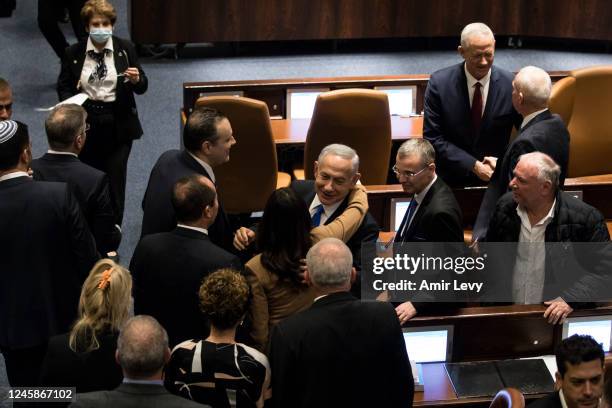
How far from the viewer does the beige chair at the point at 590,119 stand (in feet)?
18.3

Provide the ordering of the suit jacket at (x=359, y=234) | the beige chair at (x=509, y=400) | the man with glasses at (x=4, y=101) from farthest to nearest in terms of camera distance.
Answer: the man with glasses at (x=4, y=101) → the suit jacket at (x=359, y=234) → the beige chair at (x=509, y=400)

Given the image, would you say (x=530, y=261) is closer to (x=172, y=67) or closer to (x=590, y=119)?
(x=590, y=119)

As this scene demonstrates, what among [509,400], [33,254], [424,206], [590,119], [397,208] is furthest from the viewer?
[590,119]

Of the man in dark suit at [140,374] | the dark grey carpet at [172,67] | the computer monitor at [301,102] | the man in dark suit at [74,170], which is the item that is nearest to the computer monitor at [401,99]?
the computer monitor at [301,102]

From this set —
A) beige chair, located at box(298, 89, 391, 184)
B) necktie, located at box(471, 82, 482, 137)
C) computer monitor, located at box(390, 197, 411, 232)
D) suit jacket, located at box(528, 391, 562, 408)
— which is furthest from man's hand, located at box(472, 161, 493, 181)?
suit jacket, located at box(528, 391, 562, 408)

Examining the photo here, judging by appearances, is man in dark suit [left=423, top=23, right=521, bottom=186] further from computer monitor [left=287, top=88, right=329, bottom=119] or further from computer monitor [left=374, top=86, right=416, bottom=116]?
computer monitor [left=287, top=88, right=329, bottom=119]

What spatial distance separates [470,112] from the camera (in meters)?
5.16

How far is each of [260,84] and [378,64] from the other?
281 cm

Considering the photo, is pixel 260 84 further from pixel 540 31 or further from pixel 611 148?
pixel 540 31

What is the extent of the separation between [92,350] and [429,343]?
1.32 m

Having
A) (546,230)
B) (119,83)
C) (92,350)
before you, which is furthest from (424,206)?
(119,83)

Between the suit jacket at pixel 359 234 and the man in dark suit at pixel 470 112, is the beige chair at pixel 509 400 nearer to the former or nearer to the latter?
the suit jacket at pixel 359 234

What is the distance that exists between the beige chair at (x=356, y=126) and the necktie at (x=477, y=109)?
0.49 meters

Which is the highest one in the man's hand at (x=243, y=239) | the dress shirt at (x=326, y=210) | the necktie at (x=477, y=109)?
the necktie at (x=477, y=109)
